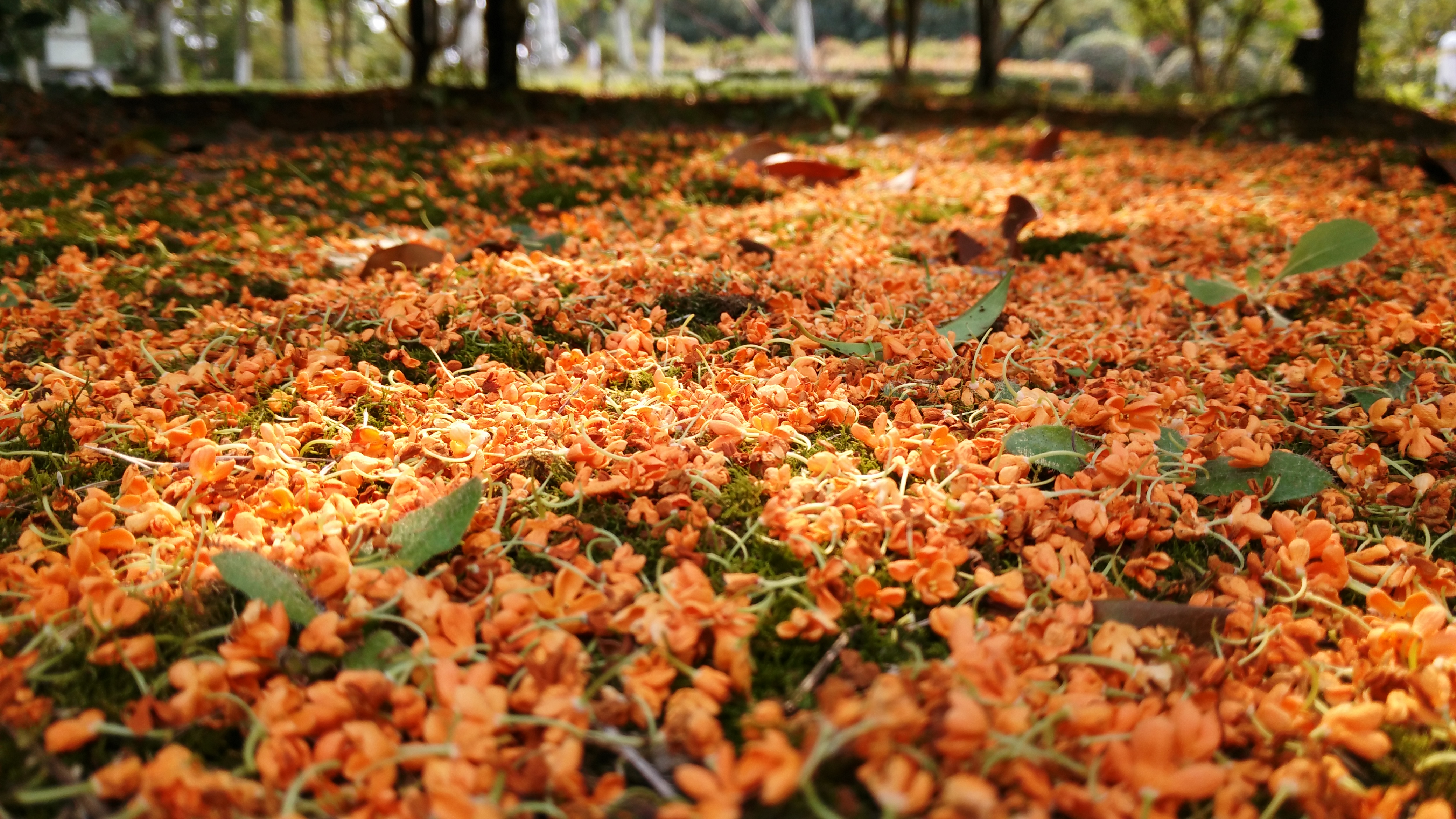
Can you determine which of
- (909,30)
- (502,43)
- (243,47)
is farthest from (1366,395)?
(243,47)

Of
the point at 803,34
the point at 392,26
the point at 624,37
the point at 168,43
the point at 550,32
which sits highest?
the point at 550,32

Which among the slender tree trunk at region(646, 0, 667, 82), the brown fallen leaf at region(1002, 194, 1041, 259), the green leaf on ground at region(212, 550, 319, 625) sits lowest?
the green leaf on ground at region(212, 550, 319, 625)

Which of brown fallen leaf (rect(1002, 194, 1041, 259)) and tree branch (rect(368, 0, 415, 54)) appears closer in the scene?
brown fallen leaf (rect(1002, 194, 1041, 259))

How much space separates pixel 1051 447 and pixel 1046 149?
3460 mm

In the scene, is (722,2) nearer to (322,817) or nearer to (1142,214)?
→ (1142,214)

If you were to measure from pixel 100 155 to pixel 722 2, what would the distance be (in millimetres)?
27434

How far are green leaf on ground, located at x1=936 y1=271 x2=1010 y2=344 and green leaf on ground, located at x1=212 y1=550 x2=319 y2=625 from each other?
3.59ft

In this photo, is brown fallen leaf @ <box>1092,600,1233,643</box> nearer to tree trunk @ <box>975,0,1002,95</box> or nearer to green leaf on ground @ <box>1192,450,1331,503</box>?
green leaf on ground @ <box>1192,450,1331,503</box>

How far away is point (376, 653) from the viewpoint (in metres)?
0.81

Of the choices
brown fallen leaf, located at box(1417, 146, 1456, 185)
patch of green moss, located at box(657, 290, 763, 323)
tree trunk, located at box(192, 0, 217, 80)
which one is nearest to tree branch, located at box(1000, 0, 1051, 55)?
brown fallen leaf, located at box(1417, 146, 1456, 185)

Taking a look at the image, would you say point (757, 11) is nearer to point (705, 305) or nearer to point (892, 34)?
point (892, 34)

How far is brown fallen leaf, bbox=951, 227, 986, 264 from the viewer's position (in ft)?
7.43

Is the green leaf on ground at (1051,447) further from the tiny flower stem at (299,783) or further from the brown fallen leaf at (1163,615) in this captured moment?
the tiny flower stem at (299,783)

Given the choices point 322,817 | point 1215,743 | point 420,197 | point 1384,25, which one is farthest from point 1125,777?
point 1384,25
